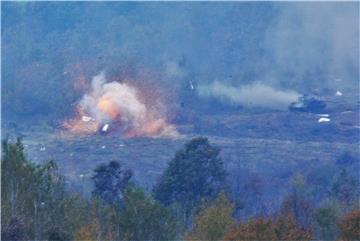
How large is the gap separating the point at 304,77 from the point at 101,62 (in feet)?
85.4

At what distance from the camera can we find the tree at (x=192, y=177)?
52.0 m

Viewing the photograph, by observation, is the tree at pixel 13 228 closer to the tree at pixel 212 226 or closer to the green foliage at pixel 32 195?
the green foliage at pixel 32 195

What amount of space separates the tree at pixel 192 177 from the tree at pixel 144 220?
46.2ft

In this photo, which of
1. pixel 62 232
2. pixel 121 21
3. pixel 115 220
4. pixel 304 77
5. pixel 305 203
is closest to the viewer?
pixel 62 232

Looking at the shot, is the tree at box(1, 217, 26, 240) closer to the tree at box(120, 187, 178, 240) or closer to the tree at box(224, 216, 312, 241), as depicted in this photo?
the tree at box(120, 187, 178, 240)

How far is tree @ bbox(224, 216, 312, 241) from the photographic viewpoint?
3038 cm

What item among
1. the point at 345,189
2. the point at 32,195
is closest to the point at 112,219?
the point at 32,195

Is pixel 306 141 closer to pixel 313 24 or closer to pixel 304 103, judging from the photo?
pixel 304 103

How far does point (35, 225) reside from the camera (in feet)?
106

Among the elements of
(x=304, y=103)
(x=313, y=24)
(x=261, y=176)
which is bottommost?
(x=261, y=176)

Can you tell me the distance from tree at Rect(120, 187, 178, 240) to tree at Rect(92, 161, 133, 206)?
1057 cm

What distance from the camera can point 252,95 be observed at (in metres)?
101

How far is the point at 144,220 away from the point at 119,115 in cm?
4280

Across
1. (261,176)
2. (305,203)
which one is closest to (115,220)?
(305,203)
